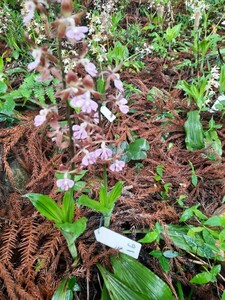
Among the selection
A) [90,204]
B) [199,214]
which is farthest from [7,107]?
[199,214]

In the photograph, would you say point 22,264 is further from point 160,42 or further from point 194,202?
point 160,42

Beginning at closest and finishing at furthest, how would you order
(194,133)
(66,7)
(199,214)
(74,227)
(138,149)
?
(66,7), (74,227), (199,214), (138,149), (194,133)

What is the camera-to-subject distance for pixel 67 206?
4.78 feet

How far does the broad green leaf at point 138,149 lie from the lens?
204 cm

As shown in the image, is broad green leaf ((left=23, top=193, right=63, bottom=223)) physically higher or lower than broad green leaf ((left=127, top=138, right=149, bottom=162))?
higher

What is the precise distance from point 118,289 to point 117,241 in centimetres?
21

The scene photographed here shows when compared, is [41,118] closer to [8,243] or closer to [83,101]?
[83,101]

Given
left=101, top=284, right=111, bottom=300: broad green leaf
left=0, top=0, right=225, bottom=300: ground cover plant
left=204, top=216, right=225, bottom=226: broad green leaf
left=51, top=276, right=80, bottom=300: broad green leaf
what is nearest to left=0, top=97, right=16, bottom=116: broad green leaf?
left=0, top=0, right=225, bottom=300: ground cover plant

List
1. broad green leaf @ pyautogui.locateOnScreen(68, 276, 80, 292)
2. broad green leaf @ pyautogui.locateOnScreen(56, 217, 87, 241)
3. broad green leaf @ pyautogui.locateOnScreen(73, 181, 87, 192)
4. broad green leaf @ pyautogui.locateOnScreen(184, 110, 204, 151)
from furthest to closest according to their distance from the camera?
broad green leaf @ pyautogui.locateOnScreen(184, 110, 204, 151) → broad green leaf @ pyautogui.locateOnScreen(73, 181, 87, 192) → broad green leaf @ pyautogui.locateOnScreen(68, 276, 80, 292) → broad green leaf @ pyautogui.locateOnScreen(56, 217, 87, 241)

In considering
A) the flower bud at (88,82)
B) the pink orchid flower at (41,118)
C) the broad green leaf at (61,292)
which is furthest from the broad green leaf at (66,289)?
the flower bud at (88,82)

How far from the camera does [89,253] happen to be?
158 cm

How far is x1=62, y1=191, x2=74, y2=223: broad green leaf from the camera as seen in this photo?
144cm

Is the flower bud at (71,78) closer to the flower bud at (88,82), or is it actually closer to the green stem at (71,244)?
the flower bud at (88,82)

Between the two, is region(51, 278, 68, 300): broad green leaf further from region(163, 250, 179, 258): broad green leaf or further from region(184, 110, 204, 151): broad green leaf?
region(184, 110, 204, 151): broad green leaf
